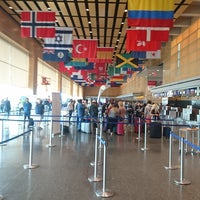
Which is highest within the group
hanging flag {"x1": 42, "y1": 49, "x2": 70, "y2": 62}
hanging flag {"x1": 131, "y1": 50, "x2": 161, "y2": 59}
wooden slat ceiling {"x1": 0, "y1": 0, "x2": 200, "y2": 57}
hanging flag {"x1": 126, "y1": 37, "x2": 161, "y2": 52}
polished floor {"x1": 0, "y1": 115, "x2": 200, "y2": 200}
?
wooden slat ceiling {"x1": 0, "y1": 0, "x2": 200, "y2": 57}

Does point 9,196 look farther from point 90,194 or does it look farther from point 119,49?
point 119,49

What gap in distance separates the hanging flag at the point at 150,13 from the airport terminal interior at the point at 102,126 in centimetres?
3

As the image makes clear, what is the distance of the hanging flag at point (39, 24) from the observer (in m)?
12.6

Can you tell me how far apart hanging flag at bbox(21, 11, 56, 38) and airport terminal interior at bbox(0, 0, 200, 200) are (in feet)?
0.38

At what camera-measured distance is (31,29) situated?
41.8ft

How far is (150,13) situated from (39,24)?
5186 millimetres

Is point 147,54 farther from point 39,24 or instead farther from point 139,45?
point 39,24

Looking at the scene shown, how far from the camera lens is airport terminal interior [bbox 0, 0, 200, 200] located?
6.34 meters

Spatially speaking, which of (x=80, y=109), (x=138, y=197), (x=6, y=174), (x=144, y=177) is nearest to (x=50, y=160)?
(x=6, y=174)

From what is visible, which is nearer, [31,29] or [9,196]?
[9,196]

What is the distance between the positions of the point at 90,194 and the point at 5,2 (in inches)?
575

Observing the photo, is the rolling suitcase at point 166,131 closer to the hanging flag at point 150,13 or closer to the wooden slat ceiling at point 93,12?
the hanging flag at point 150,13

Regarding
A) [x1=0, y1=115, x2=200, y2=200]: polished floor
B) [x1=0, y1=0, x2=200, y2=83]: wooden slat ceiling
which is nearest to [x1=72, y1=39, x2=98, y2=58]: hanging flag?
[x1=0, y1=0, x2=200, y2=83]: wooden slat ceiling

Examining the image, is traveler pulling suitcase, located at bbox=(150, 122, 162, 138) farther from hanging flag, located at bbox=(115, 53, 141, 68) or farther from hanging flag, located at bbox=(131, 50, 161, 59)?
hanging flag, located at bbox=(115, 53, 141, 68)
